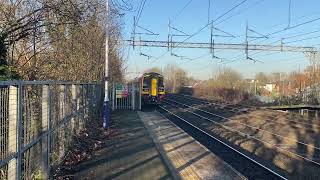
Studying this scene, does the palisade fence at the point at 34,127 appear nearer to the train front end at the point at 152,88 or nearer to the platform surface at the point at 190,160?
the platform surface at the point at 190,160

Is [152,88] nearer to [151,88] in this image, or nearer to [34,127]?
[151,88]

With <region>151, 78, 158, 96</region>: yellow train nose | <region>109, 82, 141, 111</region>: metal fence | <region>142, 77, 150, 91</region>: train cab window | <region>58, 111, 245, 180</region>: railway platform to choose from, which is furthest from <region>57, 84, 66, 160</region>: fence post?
<region>151, 78, 158, 96</region>: yellow train nose

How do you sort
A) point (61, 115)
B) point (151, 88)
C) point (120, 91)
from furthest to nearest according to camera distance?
point (151, 88) → point (120, 91) → point (61, 115)

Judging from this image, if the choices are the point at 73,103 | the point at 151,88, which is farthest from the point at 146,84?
the point at 73,103

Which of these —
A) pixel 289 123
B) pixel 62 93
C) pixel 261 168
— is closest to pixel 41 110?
pixel 62 93

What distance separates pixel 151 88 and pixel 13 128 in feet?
122

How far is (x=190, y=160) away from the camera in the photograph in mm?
13344

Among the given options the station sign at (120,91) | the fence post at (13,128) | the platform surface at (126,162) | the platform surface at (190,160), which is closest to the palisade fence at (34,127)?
the fence post at (13,128)

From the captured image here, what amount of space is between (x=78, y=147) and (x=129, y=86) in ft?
78.0

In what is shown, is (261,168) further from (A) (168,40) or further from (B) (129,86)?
(A) (168,40)

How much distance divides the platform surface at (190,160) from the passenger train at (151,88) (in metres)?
23.6

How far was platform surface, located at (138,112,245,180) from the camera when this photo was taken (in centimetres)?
1138

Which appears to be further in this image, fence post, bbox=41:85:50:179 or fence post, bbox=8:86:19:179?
fence post, bbox=41:85:50:179

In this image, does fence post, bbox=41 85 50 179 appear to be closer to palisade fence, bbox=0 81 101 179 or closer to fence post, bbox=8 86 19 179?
palisade fence, bbox=0 81 101 179
